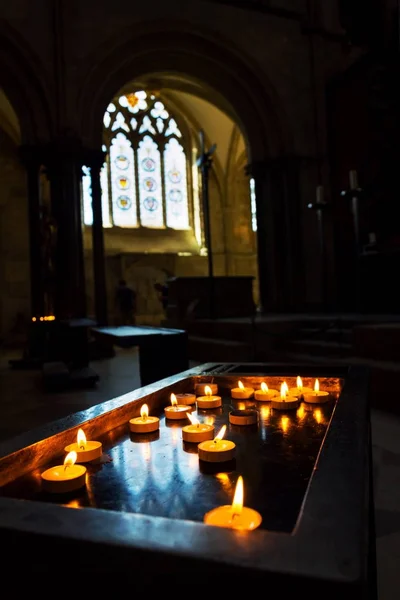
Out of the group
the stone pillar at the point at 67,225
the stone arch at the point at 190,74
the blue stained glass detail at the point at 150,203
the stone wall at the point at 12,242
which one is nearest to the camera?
the stone pillar at the point at 67,225

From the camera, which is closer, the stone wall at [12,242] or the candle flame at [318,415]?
the candle flame at [318,415]

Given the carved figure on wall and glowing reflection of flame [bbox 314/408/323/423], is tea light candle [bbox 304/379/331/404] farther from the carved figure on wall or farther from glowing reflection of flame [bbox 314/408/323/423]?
the carved figure on wall

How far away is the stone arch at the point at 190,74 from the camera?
8039 millimetres

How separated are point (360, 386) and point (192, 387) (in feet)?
2.12

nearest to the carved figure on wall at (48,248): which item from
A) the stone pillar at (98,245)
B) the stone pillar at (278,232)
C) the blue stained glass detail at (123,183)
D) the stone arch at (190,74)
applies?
the stone pillar at (98,245)

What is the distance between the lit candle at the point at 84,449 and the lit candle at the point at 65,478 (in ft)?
0.26

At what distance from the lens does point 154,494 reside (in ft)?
2.95

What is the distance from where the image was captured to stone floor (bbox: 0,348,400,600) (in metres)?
1.72

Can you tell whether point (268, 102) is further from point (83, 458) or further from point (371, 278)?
point (83, 458)

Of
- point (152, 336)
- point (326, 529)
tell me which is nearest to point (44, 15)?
point (152, 336)

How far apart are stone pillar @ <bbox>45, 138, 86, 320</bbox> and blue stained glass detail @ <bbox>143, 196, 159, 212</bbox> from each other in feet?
21.4

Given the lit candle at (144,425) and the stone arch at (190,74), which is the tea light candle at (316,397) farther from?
the stone arch at (190,74)

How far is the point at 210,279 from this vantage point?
7023mm

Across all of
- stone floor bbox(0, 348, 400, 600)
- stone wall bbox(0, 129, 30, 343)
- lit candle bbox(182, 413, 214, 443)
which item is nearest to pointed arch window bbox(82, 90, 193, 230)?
stone wall bbox(0, 129, 30, 343)
